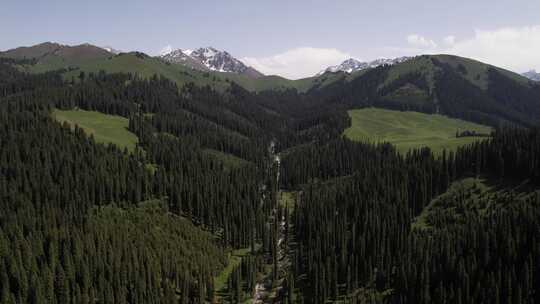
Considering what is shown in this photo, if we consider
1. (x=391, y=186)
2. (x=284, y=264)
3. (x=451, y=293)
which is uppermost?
(x=391, y=186)

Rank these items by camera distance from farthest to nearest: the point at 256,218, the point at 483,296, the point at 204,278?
the point at 256,218 < the point at 204,278 < the point at 483,296

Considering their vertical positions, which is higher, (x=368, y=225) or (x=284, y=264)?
(x=368, y=225)

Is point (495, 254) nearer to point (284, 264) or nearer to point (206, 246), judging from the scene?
Result: point (284, 264)

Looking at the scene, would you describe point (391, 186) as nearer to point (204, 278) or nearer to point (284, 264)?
point (284, 264)

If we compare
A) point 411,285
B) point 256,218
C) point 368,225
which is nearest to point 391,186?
point 368,225

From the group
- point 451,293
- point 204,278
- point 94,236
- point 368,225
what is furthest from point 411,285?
point 94,236

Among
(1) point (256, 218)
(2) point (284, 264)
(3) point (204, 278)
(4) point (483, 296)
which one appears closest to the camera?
(4) point (483, 296)

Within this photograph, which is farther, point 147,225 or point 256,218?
point 256,218

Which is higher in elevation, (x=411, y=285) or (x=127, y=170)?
(x=127, y=170)

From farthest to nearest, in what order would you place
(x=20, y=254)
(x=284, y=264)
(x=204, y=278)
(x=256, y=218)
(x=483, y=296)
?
(x=256, y=218), (x=284, y=264), (x=204, y=278), (x=20, y=254), (x=483, y=296)
